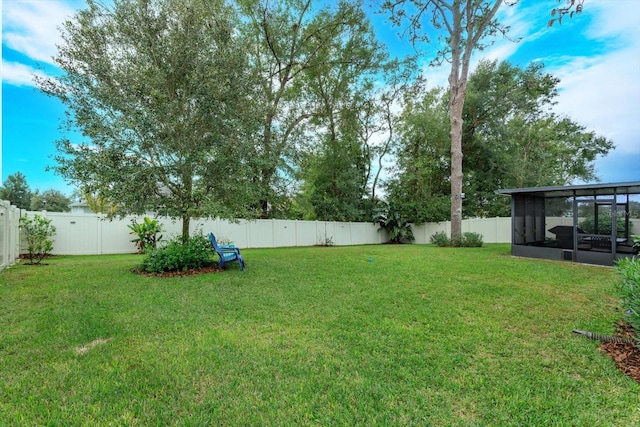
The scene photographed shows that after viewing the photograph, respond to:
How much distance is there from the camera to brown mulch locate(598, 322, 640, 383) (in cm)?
230

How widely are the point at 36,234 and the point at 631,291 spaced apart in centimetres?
1125

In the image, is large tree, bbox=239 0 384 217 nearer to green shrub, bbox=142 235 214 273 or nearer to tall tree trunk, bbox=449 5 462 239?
tall tree trunk, bbox=449 5 462 239

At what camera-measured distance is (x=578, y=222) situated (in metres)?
8.38

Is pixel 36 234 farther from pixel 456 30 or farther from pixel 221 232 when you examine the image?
pixel 456 30

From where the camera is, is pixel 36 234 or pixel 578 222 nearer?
pixel 36 234


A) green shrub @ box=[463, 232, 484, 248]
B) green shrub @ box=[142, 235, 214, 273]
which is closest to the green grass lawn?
green shrub @ box=[142, 235, 214, 273]

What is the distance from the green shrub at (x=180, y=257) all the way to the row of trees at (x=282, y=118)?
64 centimetres

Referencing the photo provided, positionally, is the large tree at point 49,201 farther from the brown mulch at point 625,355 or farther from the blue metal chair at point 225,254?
the brown mulch at point 625,355

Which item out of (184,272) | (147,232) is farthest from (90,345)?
(147,232)

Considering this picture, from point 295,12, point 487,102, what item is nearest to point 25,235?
point 295,12

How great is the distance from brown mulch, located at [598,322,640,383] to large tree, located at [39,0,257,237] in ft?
19.2

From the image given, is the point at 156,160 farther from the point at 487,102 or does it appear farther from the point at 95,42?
the point at 487,102

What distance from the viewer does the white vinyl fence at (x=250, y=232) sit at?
9086 mm

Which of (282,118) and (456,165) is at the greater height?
(282,118)
